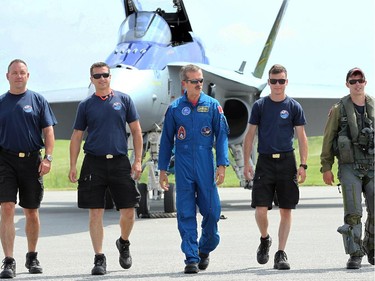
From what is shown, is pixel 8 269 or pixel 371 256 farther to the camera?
pixel 371 256

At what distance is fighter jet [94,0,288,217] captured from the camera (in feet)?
57.5

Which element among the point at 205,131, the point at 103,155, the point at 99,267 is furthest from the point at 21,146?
the point at 205,131

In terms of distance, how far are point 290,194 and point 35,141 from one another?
2.44 m

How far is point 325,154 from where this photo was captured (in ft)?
31.6

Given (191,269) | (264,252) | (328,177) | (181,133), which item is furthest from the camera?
(264,252)

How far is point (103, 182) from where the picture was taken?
9.60m

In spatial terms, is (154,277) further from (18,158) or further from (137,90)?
(137,90)

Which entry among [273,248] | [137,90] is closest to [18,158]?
[273,248]

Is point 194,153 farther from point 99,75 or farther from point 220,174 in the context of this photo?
point 99,75

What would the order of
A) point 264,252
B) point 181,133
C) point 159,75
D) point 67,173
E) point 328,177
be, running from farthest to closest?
1. point 67,173
2. point 159,75
3. point 264,252
4. point 328,177
5. point 181,133

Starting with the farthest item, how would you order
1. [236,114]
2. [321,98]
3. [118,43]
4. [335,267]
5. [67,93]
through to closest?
[321,98] < [67,93] < [236,114] < [118,43] < [335,267]

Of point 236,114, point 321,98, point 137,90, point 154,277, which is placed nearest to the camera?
point 154,277

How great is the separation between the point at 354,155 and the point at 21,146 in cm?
308

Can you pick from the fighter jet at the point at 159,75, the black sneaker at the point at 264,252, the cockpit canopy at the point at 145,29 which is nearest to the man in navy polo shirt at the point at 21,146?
the black sneaker at the point at 264,252
